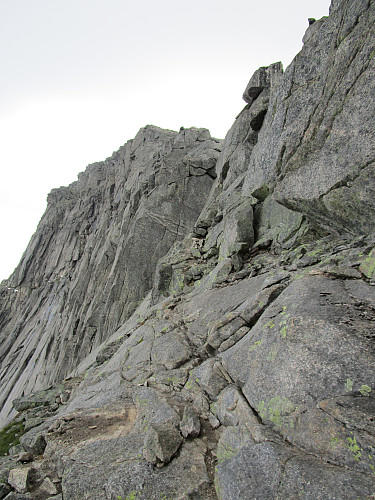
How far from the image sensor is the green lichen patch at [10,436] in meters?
16.0

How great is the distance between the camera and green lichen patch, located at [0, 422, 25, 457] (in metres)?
16.0

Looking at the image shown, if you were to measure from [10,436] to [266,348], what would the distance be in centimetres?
1719

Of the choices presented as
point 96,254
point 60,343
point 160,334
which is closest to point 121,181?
point 96,254

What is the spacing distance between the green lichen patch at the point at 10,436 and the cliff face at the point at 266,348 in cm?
84

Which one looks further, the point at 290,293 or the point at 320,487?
the point at 290,293

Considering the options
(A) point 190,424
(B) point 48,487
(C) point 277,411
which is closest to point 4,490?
(B) point 48,487

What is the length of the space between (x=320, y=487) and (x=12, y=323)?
93597 millimetres

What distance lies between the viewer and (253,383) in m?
8.81

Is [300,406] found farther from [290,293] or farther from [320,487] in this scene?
[290,293]

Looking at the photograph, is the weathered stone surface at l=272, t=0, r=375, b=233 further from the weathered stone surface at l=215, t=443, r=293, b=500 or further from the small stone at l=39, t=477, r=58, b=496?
the small stone at l=39, t=477, r=58, b=496

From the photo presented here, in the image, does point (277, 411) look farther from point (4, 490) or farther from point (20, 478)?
point (4, 490)

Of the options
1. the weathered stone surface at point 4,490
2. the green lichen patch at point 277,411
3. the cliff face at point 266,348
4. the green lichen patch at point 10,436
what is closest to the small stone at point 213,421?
the cliff face at point 266,348

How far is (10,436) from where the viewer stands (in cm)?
1744

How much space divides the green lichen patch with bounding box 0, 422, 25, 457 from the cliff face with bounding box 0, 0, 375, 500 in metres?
0.84
